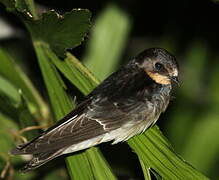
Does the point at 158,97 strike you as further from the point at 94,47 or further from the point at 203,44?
the point at 203,44

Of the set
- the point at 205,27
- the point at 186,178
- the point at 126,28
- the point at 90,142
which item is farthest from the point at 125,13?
the point at 186,178

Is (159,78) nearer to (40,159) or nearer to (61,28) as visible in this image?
(61,28)

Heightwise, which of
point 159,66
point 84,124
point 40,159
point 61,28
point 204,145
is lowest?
point 204,145

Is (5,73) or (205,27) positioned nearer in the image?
(5,73)

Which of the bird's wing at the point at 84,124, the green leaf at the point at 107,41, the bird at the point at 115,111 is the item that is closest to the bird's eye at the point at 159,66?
the bird at the point at 115,111

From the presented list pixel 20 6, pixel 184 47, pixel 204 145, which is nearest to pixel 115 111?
pixel 20 6

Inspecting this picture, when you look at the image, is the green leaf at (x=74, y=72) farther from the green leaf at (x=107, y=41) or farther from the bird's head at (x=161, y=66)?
the green leaf at (x=107, y=41)
